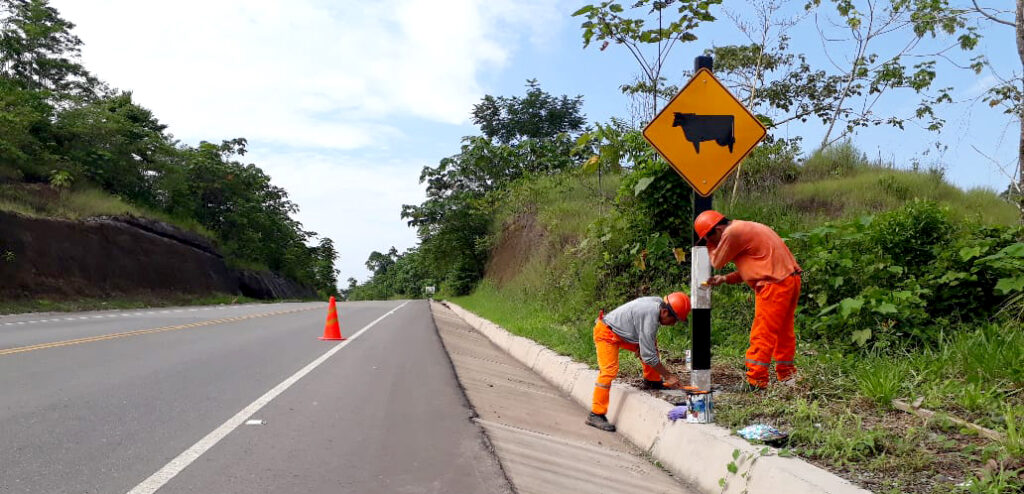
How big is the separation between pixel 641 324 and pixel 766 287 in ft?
3.52

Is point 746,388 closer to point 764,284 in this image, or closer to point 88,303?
point 764,284

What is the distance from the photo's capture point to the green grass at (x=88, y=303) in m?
22.5

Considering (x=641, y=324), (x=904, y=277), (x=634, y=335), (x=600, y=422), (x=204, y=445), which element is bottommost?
(x=204, y=445)

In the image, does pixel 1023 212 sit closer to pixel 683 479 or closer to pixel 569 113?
pixel 683 479

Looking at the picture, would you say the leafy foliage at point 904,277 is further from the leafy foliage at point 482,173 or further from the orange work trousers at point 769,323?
the leafy foliage at point 482,173

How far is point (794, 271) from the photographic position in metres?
5.76

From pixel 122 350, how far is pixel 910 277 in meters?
10.2

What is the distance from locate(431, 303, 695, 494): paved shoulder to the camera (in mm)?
4574

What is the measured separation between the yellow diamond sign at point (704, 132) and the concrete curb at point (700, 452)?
5.91ft

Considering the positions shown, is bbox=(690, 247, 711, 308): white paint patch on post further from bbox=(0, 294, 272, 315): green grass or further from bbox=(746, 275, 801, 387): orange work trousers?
bbox=(0, 294, 272, 315): green grass

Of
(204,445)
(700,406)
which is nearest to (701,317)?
(700,406)

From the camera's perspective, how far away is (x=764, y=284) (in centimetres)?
578

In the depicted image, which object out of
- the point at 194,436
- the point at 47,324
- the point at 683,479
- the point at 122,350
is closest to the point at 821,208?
the point at 683,479

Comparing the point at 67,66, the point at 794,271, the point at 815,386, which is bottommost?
the point at 815,386
